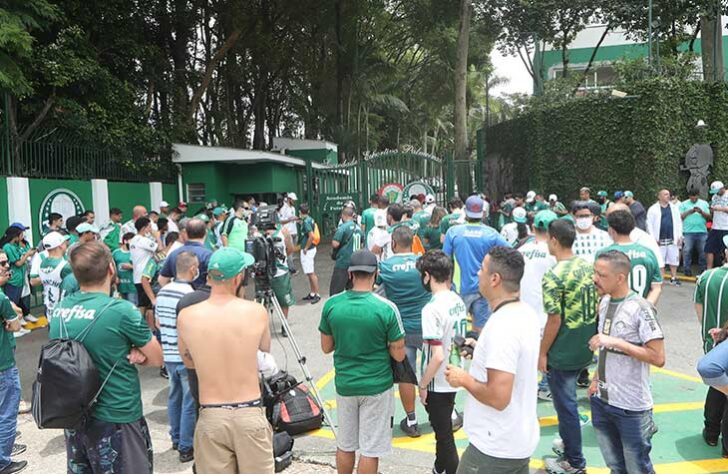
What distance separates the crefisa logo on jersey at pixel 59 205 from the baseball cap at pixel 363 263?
36.1 feet

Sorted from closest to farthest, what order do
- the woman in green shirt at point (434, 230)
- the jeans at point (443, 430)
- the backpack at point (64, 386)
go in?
the backpack at point (64, 386)
the jeans at point (443, 430)
the woman in green shirt at point (434, 230)

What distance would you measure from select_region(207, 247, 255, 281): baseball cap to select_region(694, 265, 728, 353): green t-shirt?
144 inches

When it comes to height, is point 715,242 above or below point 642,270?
below

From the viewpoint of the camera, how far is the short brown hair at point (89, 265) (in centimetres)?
346

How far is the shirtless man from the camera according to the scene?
3.26 m

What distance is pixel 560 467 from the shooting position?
4.43 meters

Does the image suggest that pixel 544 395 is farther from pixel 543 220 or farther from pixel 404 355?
pixel 404 355

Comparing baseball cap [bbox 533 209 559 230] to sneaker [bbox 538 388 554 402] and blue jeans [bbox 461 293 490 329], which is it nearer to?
blue jeans [bbox 461 293 490 329]

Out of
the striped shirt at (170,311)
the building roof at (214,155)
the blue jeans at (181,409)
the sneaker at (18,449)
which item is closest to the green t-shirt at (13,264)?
the sneaker at (18,449)

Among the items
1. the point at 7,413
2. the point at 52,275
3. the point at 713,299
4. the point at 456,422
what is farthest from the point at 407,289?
the point at 52,275

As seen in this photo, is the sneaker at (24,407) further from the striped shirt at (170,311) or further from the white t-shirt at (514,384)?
the white t-shirt at (514,384)

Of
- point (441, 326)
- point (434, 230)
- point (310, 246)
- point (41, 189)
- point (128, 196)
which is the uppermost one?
point (41, 189)

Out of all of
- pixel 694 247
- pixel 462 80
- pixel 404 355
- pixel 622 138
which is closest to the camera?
pixel 404 355

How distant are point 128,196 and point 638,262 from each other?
14.7 m
